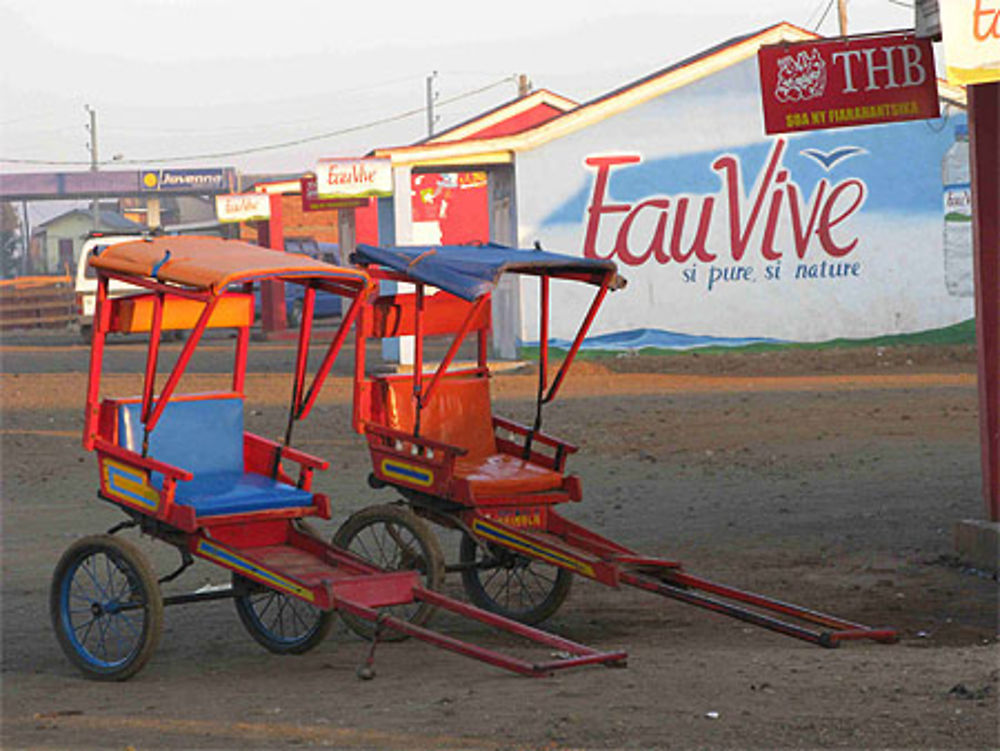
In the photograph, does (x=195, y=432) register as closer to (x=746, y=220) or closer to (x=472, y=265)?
(x=472, y=265)

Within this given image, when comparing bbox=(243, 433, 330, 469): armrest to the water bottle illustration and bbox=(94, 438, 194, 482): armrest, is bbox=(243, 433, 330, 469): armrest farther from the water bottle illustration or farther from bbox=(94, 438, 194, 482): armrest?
the water bottle illustration

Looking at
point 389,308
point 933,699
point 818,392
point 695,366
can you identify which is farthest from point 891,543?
point 695,366

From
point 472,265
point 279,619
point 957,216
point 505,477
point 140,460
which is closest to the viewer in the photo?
point 140,460

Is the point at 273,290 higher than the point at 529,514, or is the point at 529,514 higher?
the point at 273,290

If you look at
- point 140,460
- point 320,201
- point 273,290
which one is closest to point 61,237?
point 273,290

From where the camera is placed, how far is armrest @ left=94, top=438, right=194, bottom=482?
799 centimetres

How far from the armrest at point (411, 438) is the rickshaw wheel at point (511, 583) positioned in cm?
57

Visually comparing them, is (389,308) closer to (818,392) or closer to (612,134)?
(818,392)

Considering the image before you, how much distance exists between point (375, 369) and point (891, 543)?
17.5 m

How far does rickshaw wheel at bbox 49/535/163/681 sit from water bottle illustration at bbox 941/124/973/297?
20207 millimetres

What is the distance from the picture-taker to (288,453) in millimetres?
8680

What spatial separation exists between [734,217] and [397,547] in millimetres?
18633

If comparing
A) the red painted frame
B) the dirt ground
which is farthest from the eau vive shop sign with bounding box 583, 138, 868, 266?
the red painted frame

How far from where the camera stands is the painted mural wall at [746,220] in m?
26.3
